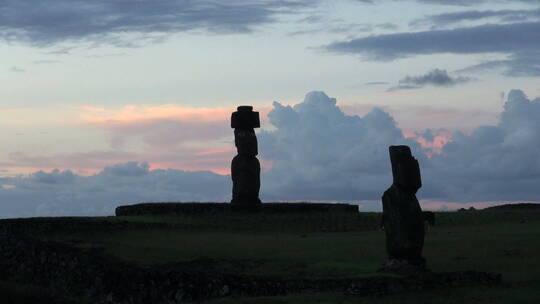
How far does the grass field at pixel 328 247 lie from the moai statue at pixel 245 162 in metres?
3.93

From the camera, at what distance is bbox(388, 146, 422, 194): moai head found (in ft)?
87.7

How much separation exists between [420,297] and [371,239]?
44.3 feet

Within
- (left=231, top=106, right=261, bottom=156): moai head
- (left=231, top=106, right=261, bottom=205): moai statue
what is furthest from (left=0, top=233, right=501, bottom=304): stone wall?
(left=231, top=106, right=261, bottom=156): moai head

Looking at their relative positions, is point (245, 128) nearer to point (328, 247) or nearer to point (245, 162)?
point (245, 162)

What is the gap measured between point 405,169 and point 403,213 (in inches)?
49.5

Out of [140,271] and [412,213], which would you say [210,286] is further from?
[412,213]

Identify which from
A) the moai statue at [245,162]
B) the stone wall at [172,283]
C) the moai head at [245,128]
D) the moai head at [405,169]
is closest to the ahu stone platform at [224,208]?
the moai statue at [245,162]

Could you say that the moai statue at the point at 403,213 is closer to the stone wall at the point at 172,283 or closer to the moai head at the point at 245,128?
the stone wall at the point at 172,283

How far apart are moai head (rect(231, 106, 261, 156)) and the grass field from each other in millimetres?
5104

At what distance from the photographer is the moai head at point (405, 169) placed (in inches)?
1052

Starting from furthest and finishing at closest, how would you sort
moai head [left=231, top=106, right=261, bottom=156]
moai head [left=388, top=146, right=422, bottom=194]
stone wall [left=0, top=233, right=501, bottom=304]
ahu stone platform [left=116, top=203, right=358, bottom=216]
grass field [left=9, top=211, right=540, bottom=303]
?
moai head [left=231, top=106, right=261, bottom=156] < ahu stone platform [left=116, top=203, right=358, bottom=216] < moai head [left=388, top=146, right=422, bottom=194] < stone wall [left=0, top=233, right=501, bottom=304] < grass field [left=9, top=211, right=540, bottom=303]

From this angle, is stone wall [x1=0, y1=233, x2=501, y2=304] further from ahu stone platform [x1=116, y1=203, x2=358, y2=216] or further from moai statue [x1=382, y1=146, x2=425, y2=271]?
ahu stone platform [x1=116, y1=203, x2=358, y2=216]

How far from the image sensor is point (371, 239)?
37312mm

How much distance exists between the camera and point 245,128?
168ft
